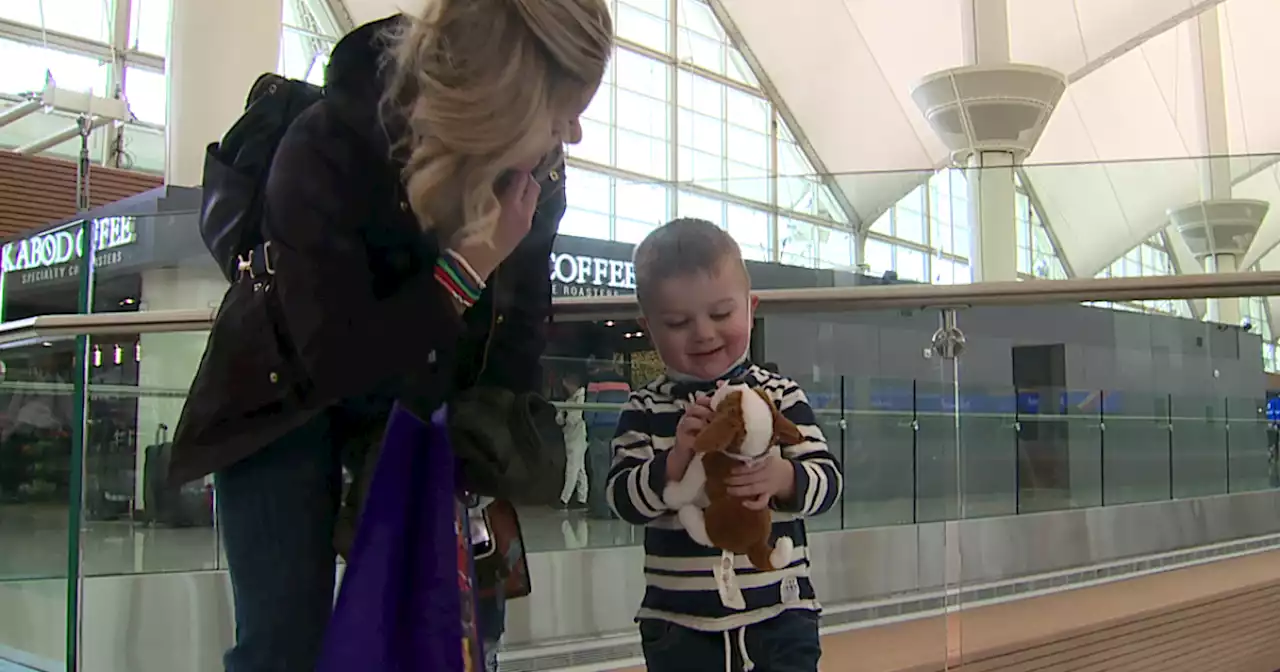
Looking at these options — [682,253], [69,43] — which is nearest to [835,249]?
[682,253]

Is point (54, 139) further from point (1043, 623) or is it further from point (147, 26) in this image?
point (1043, 623)

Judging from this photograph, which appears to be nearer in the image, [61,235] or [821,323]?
[821,323]

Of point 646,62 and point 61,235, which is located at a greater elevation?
point 646,62

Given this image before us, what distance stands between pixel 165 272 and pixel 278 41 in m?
6.74

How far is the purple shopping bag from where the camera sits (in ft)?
4.33

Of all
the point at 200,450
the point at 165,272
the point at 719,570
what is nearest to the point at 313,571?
the point at 200,450

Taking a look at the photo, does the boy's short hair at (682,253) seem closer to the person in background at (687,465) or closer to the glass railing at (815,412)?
the person in background at (687,465)

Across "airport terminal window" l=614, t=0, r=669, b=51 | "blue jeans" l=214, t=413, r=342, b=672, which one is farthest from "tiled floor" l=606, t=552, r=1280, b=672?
"airport terminal window" l=614, t=0, r=669, b=51

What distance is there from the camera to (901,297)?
276 centimetres

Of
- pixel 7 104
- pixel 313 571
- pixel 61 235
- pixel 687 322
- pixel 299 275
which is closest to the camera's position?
A: pixel 299 275

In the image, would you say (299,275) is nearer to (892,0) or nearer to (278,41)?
(278,41)

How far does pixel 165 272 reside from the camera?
13.9ft

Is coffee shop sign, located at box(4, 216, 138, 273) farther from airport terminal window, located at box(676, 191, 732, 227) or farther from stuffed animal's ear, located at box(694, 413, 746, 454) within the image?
stuffed animal's ear, located at box(694, 413, 746, 454)

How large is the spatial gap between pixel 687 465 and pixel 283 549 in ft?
2.19
